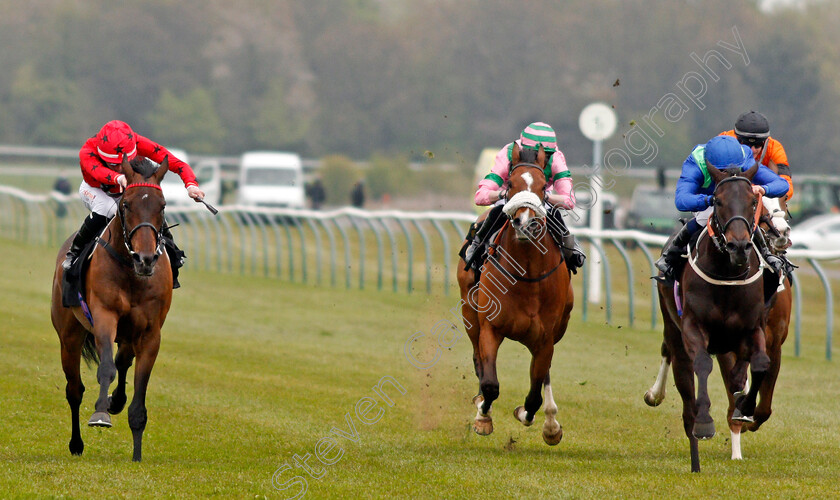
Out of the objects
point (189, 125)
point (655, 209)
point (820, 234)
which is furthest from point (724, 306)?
point (189, 125)

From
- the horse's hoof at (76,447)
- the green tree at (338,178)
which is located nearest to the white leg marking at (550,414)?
the horse's hoof at (76,447)

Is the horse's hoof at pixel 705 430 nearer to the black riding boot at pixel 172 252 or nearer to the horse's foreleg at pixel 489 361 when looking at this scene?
the horse's foreleg at pixel 489 361

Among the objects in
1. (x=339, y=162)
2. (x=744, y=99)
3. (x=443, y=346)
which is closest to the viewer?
(x=443, y=346)

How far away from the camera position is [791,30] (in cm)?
5116

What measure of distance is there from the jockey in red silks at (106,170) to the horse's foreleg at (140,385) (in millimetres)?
719

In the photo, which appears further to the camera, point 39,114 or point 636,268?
point 39,114

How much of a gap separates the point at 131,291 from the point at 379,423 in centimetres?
237

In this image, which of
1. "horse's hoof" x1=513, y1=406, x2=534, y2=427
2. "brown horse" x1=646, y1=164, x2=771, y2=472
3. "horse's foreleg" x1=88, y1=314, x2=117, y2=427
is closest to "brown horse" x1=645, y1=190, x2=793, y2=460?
"brown horse" x1=646, y1=164, x2=771, y2=472

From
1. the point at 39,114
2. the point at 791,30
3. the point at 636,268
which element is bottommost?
the point at 636,268

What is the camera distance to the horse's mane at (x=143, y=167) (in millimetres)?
7242

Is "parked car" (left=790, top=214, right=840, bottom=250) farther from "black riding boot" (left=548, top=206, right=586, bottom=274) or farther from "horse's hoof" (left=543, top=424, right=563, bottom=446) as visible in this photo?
"horse's hoof" (left=543, top=424, right=563, bottom=446)

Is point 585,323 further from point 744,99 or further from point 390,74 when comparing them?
point 390,74

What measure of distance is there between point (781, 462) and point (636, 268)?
1461 cm

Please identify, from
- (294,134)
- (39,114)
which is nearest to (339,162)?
(294,134)
